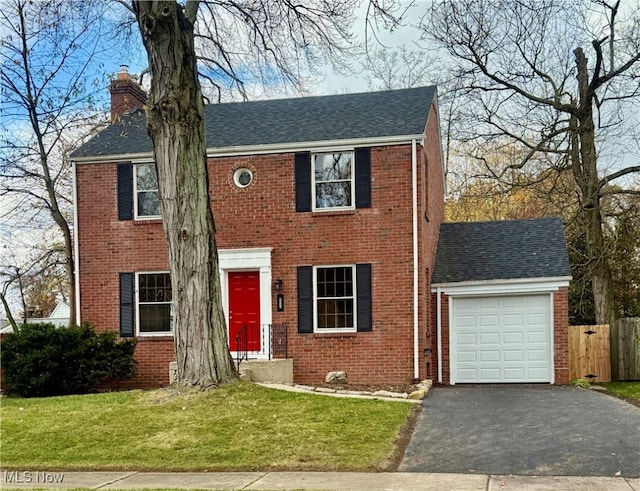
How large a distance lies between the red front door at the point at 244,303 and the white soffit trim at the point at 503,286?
4171 millimetres

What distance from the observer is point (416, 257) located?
1384 centimetres

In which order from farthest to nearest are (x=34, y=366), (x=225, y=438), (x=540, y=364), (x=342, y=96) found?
(x=342, y=96) < (x=540, y=364) < (x=34, y=366) < (x=225, y=438)

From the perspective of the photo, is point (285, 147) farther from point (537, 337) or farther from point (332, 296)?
point (537, 337)

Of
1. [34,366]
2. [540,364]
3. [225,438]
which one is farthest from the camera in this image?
[540,364]

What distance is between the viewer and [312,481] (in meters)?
6.73

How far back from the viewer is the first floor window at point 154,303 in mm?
14898

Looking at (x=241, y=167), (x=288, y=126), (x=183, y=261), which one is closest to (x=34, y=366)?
(x=183, y=261)

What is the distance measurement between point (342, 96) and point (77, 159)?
7.00 meters

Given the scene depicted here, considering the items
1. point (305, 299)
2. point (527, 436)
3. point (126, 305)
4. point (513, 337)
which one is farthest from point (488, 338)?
point (126, 305)

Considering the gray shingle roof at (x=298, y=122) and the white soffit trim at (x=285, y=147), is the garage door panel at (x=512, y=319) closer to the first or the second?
the white soffit trim at (x=285, y=147)

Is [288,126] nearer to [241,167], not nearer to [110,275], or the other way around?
[241,167]

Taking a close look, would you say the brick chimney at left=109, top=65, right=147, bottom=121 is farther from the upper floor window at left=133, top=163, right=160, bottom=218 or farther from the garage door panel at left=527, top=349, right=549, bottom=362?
the garage door panel at left=527, top=349, right=549, bottom=362

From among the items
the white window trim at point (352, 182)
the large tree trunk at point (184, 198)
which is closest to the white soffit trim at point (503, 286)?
the white window trim at point (352, 182)

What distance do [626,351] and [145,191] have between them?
Result: 12.5 m
